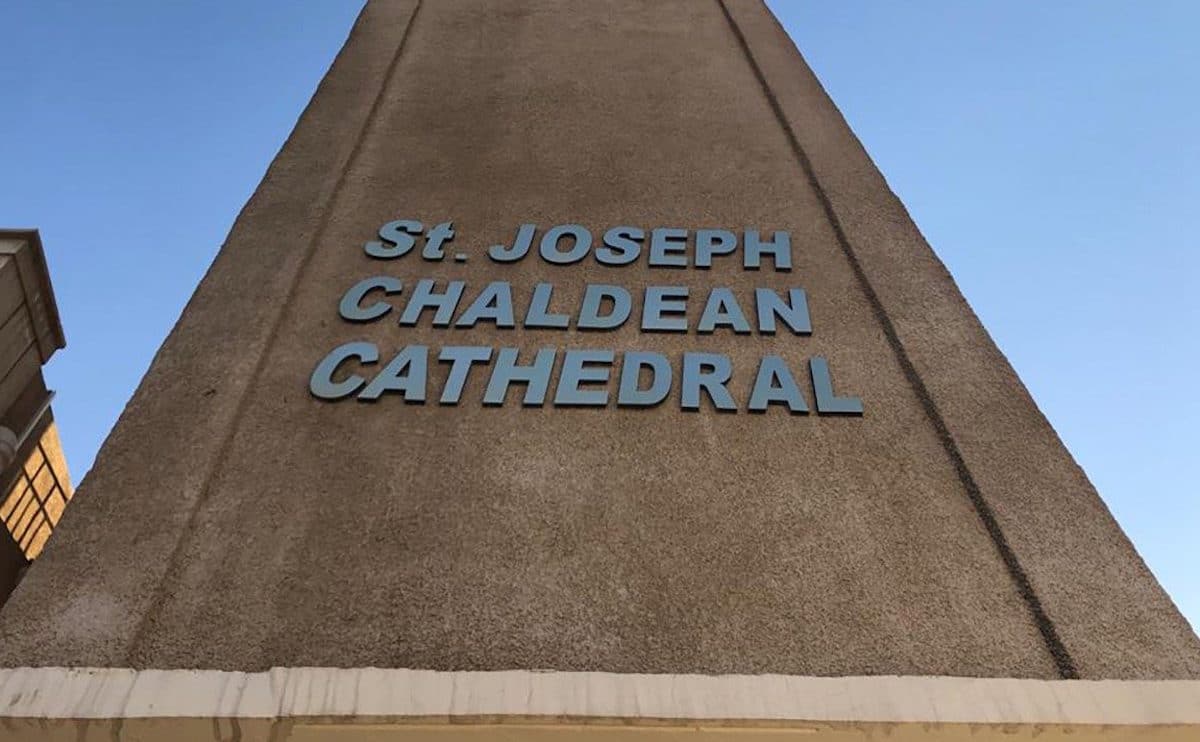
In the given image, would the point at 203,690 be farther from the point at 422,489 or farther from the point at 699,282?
the point at 699,282

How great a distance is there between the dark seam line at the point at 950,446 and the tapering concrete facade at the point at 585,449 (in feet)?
0.05

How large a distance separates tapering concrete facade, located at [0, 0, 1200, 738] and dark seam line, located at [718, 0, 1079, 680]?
0.02 metres

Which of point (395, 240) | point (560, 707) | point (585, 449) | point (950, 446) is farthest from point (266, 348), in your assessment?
point (950, 446)

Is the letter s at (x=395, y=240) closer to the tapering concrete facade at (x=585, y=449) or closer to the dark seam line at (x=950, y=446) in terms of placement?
the tapering concrete facade at (x=585, y=449)

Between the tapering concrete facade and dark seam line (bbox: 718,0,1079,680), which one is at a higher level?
dark seam line (bbox: 718,0,1079,680)

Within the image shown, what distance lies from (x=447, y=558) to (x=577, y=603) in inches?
21.4

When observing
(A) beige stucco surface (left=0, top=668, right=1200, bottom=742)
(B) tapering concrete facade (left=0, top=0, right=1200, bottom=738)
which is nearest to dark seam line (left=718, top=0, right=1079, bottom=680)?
(B) tapering concrete facade (left=0, top=0, right=1200, bottom=738)

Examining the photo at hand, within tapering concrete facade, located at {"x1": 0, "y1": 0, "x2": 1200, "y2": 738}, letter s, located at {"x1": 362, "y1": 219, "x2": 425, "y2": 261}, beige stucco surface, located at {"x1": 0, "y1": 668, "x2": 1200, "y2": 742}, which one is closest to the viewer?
beige stucco surface, located at {"x1": 0, "y1": 668, "x2": 1200, "y2": 742}

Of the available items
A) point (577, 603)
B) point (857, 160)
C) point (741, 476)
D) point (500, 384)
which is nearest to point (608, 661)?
point (577, 603)

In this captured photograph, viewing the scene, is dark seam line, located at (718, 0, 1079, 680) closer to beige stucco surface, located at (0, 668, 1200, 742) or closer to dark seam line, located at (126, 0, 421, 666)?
beige stucco surface, located at (0, 668, 1200, 742)

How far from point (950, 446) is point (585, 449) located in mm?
1578

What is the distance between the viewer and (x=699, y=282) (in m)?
5.60

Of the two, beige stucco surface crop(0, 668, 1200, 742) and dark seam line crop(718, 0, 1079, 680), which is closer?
beige stucco surface crop(0, 668, 1200, 742)

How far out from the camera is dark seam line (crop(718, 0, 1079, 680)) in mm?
3699
